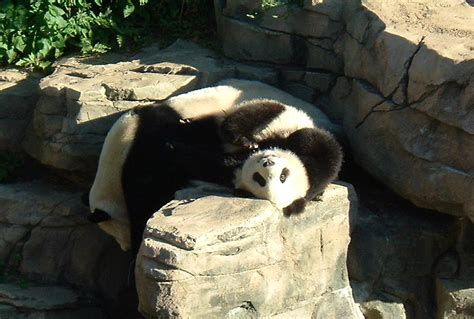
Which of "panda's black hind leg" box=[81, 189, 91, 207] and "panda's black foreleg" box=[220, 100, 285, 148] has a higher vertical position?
"panda's black foreleg" box=[220, 100, 285, 148]

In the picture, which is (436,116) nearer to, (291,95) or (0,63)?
(291,95)

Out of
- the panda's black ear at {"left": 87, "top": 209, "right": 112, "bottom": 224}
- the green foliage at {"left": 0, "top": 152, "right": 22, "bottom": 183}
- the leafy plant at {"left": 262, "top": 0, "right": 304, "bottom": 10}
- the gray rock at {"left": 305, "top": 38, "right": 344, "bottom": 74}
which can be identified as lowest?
the green foliage at {"left": 0, "top": 152, "right": 22, "bottom": 183}

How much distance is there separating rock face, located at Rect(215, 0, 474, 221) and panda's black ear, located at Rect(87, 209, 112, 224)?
193 centimetres

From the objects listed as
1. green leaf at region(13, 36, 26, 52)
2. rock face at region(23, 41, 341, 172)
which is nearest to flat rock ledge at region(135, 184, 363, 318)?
rock face at region(23, 41, 341, 172)

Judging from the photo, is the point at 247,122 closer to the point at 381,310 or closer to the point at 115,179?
the point at 115,179

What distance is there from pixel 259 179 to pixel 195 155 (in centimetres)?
100

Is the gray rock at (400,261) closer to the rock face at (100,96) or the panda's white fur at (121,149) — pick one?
the rock face at (100,96)

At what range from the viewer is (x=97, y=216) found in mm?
7180

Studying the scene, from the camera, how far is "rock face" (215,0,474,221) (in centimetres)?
636

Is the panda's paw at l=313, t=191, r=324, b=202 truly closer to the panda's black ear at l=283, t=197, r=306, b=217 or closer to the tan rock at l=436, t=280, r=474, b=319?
the panda's black ear at l=283, t=197, r=306, b=217

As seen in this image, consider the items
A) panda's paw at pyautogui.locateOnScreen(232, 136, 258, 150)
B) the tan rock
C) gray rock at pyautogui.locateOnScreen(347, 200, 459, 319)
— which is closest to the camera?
the tan rock

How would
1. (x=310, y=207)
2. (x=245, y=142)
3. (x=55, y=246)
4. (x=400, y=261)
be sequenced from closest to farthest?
(x=310, y=207) < (x=245, y=142) < (x=400, y=261) < (x=55, y=246)

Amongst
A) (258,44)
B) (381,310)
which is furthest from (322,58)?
(381,310)

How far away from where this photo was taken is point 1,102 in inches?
326
